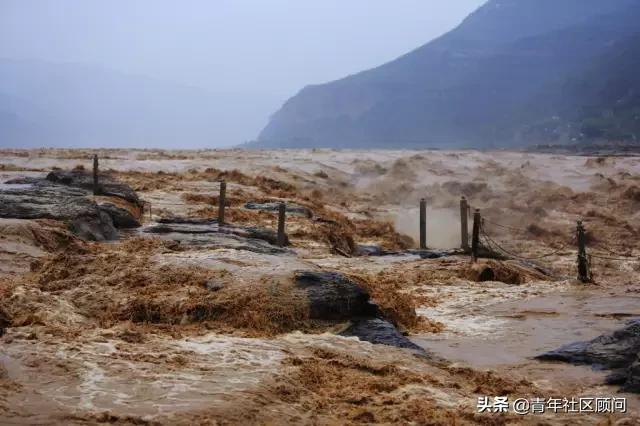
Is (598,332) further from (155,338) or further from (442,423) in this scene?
(155,338)

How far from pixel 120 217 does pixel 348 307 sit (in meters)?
7.92

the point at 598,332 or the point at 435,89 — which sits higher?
the point at 435,89

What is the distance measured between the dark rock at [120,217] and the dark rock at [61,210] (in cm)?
65

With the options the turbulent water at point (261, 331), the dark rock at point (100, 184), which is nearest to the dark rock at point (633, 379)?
the turbulent water at point (261, 331)

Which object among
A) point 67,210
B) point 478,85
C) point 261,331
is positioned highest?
point 478,85

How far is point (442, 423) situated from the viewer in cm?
529

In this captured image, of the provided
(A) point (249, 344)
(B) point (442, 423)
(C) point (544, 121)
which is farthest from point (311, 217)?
(C) point (544, 121)

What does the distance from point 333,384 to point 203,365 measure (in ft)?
3.88

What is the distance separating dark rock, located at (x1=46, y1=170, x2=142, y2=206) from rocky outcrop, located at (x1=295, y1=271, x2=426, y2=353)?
402 inches

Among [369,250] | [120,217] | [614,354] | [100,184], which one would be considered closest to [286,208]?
[369,250]

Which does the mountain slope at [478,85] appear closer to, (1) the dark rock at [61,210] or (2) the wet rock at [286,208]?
(2) the wet rock at [286,208]

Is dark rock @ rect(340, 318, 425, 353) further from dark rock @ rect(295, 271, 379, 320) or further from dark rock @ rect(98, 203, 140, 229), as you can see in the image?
dark rock @ rect(98, 203, 140, 229)

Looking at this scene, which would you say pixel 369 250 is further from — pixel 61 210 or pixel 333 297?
pixel 333 297

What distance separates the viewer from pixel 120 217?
14.4 metres
